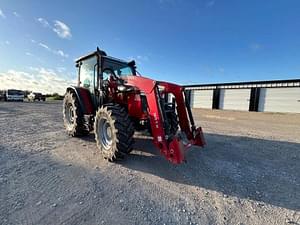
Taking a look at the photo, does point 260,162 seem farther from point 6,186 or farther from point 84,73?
point 84,73

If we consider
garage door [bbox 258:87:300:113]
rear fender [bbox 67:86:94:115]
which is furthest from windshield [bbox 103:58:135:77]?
garage door [bbox 258:87:300:113]

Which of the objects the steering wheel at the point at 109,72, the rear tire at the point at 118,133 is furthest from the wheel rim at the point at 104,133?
the steering wheel at the point at 109,72

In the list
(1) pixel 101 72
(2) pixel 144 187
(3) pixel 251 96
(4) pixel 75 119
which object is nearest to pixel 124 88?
(1) pixel 101 72

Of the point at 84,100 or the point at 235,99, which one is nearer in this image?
the point at 84,100

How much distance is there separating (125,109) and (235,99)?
23309 millimetres

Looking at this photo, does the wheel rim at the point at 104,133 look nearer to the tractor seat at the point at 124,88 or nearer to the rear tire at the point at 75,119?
the tractor seat at the point at 124,88

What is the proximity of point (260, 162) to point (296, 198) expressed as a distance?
156 cm

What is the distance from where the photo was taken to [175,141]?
10.9ft

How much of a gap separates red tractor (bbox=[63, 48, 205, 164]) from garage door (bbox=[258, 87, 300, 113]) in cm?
2010

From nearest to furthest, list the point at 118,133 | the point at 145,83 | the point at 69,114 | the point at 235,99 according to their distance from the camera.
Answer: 1. the point at 118,133
2. the point at 145,83
3. the point at 69,114
4. the point at 235,99

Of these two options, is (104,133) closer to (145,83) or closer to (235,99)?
(145,83)

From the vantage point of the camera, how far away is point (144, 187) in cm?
309

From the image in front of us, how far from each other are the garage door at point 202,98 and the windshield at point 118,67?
77.8ft

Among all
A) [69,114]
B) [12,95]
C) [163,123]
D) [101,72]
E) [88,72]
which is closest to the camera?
[163,123]
